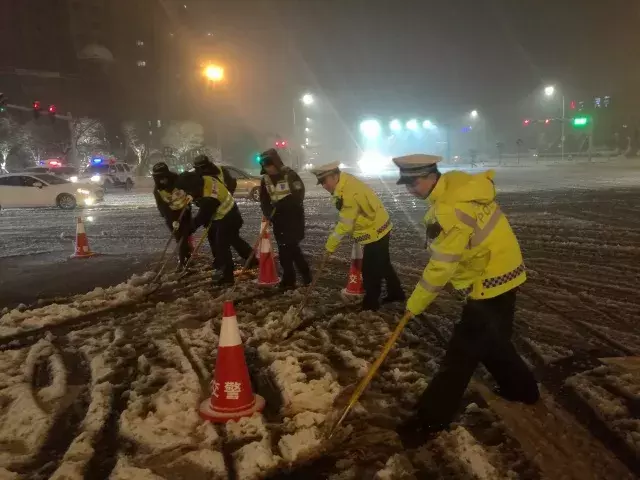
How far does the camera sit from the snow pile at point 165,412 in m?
3.74

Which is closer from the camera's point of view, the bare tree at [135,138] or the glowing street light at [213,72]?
the glowing street light at [213,72]

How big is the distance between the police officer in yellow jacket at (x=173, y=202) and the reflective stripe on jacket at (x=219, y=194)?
616mm

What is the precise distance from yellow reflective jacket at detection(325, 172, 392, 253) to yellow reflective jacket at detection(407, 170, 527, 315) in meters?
2.23

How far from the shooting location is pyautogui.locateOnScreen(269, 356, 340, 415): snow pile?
13.6 feet

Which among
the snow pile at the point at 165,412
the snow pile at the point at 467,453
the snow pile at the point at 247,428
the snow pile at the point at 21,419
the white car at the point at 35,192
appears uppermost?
the white car at the point at 35,192

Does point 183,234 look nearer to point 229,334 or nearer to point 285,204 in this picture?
point 285,204

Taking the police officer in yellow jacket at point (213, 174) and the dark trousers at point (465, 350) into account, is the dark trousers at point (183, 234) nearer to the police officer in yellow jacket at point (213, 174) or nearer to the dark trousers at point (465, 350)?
the police officer in yellow jacket at point (213, 174)

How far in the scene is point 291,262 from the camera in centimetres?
771

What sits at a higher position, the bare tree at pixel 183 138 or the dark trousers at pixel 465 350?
the bare tree at pixel 183 138

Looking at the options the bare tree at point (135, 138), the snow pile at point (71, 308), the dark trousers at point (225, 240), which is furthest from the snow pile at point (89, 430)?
the bare tree at point (135, 138)

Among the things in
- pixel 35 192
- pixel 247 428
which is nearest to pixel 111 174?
pixel 35 192

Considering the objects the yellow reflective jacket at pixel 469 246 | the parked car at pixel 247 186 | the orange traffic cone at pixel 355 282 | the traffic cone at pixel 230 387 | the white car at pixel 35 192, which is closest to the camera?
the yellow reflective jacket at pixel 469 246

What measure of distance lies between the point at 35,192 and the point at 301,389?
69.8ft

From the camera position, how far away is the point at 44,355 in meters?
5.48
